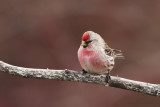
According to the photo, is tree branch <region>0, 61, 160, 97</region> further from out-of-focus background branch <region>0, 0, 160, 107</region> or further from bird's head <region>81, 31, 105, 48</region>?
A: out-of-focus background branch <region>0, 0, 160, 107</region>

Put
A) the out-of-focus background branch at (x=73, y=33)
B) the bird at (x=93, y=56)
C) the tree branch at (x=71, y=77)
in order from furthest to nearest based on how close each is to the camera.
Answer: the out-of-focus background branch at (x=73, y=33) → the bird at (x=93, y=56) → the tree branch at (x=71, y=77)

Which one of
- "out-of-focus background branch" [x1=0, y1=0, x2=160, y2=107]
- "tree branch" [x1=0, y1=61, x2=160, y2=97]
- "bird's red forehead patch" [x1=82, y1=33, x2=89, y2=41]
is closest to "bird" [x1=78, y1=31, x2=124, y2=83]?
"bird's red forehead patch" [x1=82, y1=33, x2=89, y2=41]

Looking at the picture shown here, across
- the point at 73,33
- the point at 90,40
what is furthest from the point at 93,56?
the point at 73,33

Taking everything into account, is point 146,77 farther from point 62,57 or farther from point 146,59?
point 62,57

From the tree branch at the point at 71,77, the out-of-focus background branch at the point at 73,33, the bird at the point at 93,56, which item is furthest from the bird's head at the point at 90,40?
the out-of-focus background branch at the point at 73,33

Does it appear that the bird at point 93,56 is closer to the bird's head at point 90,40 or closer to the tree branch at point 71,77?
the bird's head at point 90,40

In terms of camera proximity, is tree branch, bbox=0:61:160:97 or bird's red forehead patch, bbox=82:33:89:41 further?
bird's red forehead patch, bbox=82:33:89:41
